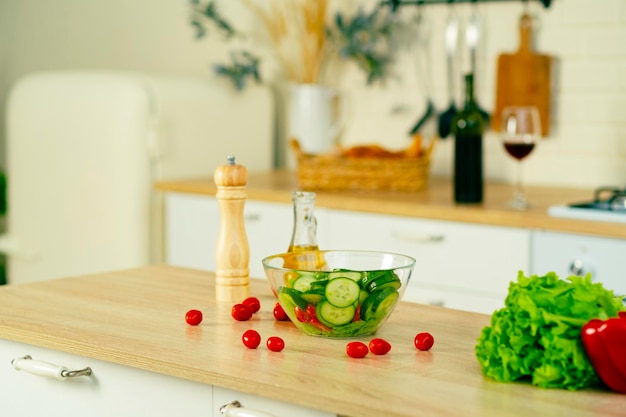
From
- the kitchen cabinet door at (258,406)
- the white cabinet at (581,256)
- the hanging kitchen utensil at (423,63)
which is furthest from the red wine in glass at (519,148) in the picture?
the kitchen cabinet door at (258,406)

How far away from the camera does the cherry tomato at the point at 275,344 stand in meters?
1.60

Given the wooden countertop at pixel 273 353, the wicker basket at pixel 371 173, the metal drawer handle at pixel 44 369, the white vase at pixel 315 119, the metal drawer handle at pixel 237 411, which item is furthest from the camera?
the white vase at pixel 315 119

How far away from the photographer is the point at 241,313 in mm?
1816

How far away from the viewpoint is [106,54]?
4.86 metres

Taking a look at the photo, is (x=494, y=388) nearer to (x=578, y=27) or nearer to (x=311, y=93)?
(x=578, y=27)

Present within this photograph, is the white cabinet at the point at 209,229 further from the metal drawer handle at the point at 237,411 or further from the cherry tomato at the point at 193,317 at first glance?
the metal drawer handle at the point at 237,411

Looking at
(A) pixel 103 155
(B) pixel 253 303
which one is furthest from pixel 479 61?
(B) pixel 253 303

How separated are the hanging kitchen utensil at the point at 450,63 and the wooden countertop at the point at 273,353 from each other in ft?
6.28

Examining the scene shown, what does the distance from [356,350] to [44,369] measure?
21.2 inches

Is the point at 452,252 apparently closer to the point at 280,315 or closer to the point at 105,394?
the point at 280,315

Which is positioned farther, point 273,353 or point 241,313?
point 241,313

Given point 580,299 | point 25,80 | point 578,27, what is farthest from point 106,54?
point 580,299

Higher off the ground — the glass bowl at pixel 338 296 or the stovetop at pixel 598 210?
the stovetop at pixel 598 210

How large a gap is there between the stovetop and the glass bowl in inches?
50.7
